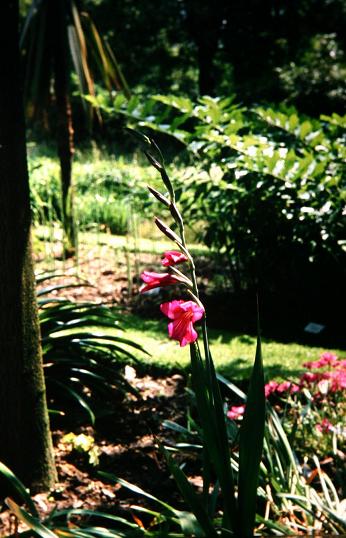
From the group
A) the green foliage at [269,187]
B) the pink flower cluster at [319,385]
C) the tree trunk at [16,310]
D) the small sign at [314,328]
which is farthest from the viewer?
the small sign at [314,328]

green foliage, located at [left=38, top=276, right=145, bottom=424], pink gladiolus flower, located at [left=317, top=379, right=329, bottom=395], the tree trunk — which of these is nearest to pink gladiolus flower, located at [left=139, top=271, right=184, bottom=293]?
the tree trunk

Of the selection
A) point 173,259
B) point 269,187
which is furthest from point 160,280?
point 269,187

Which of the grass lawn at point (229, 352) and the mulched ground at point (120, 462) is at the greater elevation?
the grass lawn at point (229, 352)

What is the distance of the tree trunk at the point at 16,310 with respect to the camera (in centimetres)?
262

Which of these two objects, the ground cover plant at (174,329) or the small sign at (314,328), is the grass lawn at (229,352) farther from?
the small sign at (314,328)

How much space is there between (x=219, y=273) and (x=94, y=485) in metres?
3.80

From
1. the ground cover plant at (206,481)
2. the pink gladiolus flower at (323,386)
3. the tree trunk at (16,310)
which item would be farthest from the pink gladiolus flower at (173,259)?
the pink gladiolus flower at (323,386)

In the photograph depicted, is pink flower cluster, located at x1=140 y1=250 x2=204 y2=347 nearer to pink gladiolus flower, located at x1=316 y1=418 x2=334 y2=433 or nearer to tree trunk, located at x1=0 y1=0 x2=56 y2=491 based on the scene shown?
tree trunk, located at x1=0 y1=0 x2=56 y2=491

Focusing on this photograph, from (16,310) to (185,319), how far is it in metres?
1.26

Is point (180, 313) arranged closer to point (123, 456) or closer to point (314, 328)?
point (123, 456)

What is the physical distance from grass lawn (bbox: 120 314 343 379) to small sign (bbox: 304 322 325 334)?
0.29 m

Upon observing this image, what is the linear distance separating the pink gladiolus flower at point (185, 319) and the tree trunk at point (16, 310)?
1219 millimetres

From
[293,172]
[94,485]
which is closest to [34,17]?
[293,172]

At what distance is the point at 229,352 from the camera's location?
467cm
